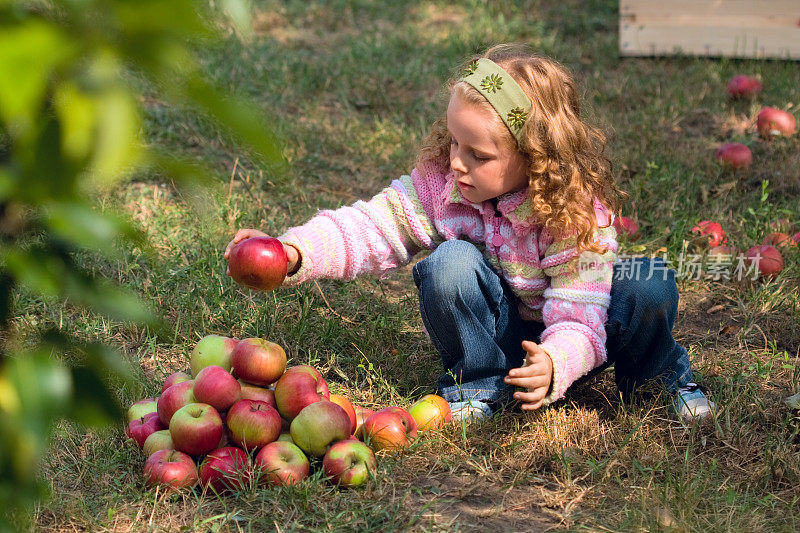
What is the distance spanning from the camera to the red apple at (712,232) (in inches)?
136

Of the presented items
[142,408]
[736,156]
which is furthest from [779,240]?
[142,408]

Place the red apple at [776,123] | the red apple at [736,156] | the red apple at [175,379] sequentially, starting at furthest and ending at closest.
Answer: the red apple at [776,123] → the red apple at [736,156] → the red apple at [175,379]

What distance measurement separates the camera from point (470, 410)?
97.0 inches

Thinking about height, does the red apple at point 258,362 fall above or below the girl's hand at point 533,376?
above

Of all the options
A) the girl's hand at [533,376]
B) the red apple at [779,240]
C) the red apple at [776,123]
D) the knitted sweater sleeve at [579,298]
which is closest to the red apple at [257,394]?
the girl's hand at [533,376]

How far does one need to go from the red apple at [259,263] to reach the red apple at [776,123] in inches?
123

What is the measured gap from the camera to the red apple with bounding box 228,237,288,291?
2.28 m

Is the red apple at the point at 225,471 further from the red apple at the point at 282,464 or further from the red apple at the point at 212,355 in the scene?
the red apple at the point at 212,355

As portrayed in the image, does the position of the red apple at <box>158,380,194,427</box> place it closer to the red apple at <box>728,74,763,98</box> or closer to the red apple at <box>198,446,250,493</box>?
the red apple at <box>198,446,250,493</box>

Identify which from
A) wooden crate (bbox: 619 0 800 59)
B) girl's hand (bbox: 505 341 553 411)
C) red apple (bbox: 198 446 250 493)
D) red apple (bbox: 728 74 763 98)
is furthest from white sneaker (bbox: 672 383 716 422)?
wooden crate (bbox: 619 0 800 59)

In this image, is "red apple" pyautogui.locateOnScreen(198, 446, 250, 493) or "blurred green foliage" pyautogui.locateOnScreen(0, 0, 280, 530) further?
"red apple" pyautogui.locateOnScreen(198, 446, 250, 493)

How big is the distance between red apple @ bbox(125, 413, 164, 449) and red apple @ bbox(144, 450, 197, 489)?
144 mm

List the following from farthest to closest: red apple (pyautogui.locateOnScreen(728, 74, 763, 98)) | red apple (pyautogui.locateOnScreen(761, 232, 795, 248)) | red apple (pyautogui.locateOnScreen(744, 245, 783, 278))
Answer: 1. red apple (pyautogui.locateOnScreen(728, 74, 763, 98))
2. red apple (pyautogui.locateOnScreen(761, 232, 795, 248))
3. red apple (pyautogui.locateOnScreen(744, 245, 783, 278))

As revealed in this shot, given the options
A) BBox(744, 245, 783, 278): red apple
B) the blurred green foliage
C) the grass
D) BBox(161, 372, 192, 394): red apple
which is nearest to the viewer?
the blurred green foliage
